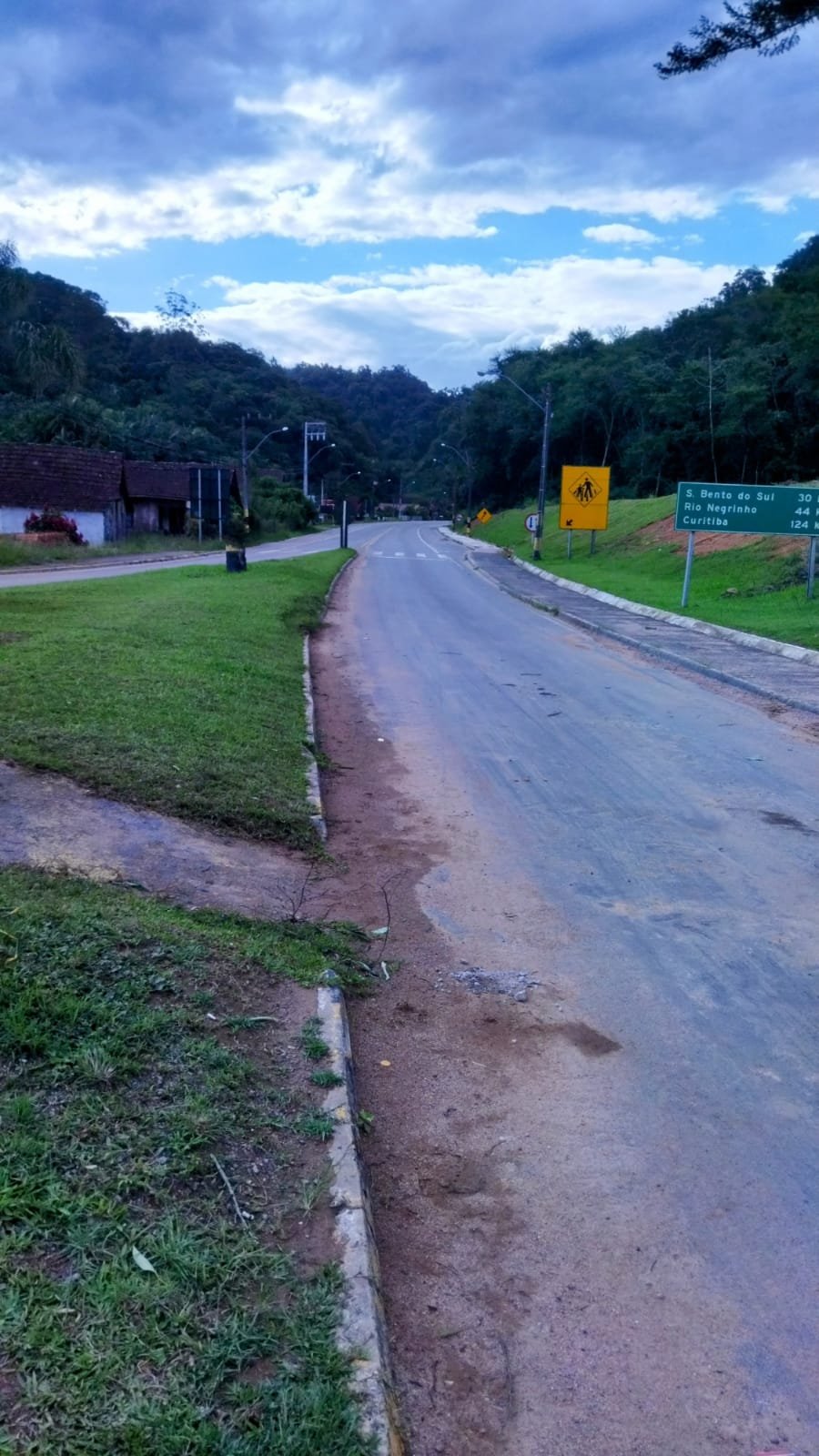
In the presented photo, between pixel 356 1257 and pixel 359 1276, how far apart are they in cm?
8

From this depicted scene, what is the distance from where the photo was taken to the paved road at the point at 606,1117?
281 centimetres

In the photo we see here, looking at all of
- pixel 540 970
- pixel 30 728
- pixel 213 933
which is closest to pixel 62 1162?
pixel 213 933

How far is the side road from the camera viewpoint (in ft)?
44.4

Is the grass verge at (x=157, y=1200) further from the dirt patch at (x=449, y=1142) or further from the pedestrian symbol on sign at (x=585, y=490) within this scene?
the pedestrian symbol on sign at (x=585, y=490)

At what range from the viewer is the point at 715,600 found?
1017 inches

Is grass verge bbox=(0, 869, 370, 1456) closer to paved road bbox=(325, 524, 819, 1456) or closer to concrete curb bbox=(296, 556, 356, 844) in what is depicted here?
paved road bbox=(325, 524, 819, 1456)

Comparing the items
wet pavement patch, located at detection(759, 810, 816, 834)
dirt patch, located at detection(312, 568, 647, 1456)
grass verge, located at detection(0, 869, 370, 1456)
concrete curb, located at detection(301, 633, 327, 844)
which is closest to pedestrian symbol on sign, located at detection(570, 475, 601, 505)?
concrete curb, located at detection(301, 633, 327, 844)

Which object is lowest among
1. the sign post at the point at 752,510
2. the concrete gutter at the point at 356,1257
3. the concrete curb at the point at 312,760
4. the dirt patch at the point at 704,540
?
the concrete curb at the point at 312,760

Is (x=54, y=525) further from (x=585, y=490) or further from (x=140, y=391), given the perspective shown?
(x=140, y=391)

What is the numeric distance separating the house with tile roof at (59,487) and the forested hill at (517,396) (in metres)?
4.44

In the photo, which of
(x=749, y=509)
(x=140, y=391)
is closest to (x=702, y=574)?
(x=749, y=509)

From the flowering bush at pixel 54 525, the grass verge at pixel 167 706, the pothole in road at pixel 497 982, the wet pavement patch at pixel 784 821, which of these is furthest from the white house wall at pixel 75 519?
the pothole in road at pixel 497 982

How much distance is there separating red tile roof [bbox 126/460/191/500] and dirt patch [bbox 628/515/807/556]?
1017 inches

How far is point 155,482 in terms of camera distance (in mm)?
57594
